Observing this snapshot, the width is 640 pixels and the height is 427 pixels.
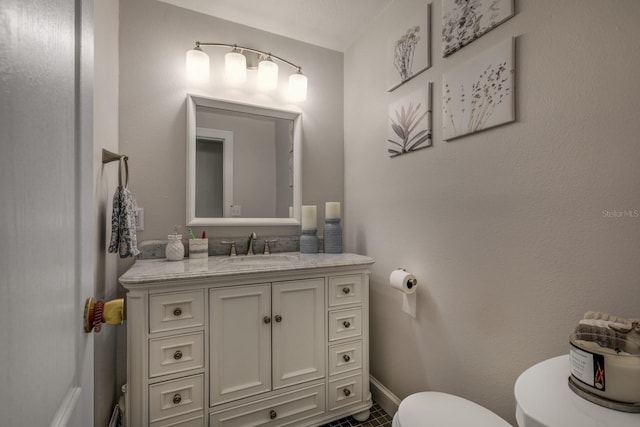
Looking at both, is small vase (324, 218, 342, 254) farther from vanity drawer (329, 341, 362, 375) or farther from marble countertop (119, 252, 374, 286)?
vanity drawer (329, 341, 362, 375)

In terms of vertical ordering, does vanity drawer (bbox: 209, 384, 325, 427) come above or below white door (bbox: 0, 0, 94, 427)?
below

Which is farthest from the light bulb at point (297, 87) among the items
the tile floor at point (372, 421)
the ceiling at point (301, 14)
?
the tile floor at point (372, 421)

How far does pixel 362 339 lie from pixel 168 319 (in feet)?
3.29

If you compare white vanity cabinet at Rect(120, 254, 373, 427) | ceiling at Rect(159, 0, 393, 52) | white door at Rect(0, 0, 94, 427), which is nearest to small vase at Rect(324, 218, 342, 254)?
white vanity cabinet at Rect(120, 254, 373, 427)

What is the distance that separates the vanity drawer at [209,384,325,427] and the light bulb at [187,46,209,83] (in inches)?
70.7

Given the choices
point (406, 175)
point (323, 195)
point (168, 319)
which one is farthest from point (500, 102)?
point (168, 319)

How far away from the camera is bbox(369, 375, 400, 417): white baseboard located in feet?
5.45

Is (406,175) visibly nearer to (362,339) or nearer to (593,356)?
(362,339)

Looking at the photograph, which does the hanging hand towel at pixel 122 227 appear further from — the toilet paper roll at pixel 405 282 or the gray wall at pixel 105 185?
the toilet paper roll at pixel 405 282

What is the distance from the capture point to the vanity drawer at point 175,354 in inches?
47.1

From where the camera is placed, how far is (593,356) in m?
0.60

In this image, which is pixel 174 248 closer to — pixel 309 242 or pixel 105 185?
pixel 105 185

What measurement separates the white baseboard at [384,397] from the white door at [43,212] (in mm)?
1559

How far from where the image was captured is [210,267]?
1391 mm
